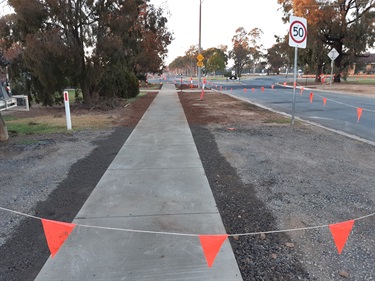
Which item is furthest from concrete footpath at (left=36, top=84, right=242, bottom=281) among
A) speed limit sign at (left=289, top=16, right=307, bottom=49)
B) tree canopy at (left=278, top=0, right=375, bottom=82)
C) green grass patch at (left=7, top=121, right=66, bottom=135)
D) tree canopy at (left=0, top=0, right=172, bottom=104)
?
tree canopy at (left=278, top=0, right=375, bottom=82)

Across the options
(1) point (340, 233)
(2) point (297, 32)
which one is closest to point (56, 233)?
(1) point (340, 233)

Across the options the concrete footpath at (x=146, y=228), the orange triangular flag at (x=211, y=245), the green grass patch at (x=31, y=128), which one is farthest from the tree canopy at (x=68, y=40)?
the orange triangular flag at (x=211, y=245)

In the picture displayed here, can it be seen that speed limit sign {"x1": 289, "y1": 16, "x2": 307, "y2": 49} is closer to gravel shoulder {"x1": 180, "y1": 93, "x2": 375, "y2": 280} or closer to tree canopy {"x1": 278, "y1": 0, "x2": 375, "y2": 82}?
gravel shoulder {"x1": 180, "y1": 93, "x2": 375, "y2": 280}

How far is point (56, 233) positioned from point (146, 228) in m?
0.96

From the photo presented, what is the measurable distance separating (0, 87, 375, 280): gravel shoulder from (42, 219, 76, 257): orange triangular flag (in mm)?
113

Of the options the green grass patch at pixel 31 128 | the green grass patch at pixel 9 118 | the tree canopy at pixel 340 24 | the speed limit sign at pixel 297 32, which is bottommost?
the green grass patch at pixel 9 118

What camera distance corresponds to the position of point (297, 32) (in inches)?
368

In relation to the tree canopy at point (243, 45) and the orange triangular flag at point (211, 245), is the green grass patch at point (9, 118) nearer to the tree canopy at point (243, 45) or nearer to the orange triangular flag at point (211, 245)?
the orange triangular flag at point (211, 245)

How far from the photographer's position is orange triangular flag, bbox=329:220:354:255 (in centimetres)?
310

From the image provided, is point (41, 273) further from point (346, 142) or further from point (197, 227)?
point (346, 142)

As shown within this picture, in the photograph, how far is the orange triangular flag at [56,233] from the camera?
10.2 ft

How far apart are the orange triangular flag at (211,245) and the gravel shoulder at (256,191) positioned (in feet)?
0.77

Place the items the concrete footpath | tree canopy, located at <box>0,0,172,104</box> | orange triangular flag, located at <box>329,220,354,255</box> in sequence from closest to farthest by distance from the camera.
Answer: the concrete footpath → orange triangular flag, located at <box>329,220,354,255</box> → tree canopy, located at <box>0,0,172,104</box>

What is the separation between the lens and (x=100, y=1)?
1302 centimetres
